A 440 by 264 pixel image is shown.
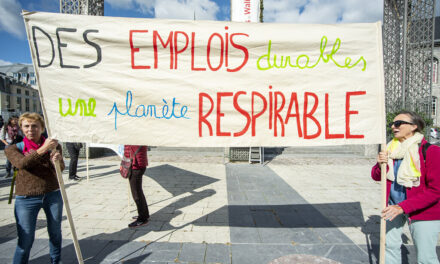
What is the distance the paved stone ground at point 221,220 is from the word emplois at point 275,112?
1722 mm

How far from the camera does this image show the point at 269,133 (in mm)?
2361

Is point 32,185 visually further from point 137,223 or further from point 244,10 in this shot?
point 244,10

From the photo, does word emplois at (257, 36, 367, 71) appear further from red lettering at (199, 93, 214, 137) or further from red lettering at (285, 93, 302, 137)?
red lettering at (199, 93, 214, 137)

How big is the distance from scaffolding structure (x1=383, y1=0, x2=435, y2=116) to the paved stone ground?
31.7 ft

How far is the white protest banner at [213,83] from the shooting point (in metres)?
2.23

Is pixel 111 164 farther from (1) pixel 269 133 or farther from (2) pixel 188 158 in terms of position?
(1) pixel 269 133

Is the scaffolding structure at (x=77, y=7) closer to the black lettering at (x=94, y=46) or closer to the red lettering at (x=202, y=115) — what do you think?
the black lettering at (x=94, y=46)

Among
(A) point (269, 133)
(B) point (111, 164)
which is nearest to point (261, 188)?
(A) point (269, 133)

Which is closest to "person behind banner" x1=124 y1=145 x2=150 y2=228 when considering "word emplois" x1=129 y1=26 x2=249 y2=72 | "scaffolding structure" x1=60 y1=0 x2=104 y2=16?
"word emplois" x1=129 y1=26 x2=249 y2=72

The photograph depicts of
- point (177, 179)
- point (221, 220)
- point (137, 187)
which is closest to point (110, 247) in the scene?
point (137, 187)

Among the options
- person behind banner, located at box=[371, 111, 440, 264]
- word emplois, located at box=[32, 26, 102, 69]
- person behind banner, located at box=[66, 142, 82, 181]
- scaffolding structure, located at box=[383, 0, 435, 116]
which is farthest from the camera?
scaffolding structure, located at box=[383, 0, 435, 116]

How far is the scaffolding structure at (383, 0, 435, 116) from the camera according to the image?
13.1 m

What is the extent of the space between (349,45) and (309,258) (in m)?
2.04

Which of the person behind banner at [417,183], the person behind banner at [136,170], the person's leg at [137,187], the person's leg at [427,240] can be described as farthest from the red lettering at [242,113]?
the person's leg at [137,187]
